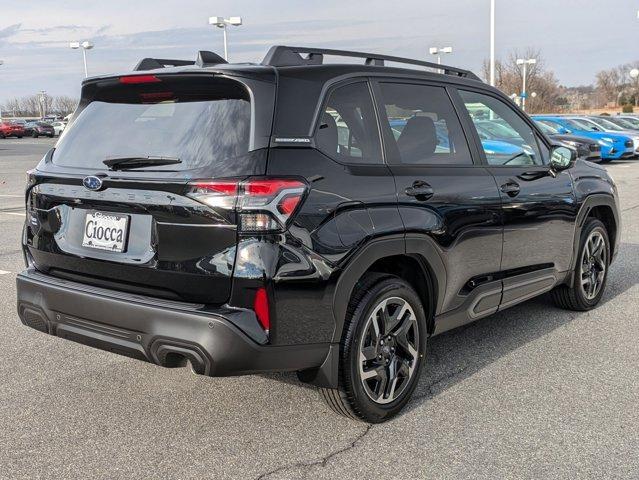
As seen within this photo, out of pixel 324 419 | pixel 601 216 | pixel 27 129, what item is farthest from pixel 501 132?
pixel 27 129

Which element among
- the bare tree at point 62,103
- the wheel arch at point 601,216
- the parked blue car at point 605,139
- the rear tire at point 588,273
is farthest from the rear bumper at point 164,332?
the bare tree at point 62,103

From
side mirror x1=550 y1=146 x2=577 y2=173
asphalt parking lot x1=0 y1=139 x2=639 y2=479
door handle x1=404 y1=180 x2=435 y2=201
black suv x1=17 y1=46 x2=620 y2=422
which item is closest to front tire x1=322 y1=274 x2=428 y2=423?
black suv x1=17 y1=46 x2=620 y2=422

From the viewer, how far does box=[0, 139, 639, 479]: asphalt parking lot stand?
3.15m

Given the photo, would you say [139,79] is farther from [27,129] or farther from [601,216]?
[27,129]

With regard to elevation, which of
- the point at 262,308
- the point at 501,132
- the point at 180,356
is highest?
the point at 501,132

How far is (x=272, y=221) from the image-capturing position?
3.01 m

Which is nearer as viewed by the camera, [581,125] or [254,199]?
[254,199]

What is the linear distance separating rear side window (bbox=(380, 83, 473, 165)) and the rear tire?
176cm

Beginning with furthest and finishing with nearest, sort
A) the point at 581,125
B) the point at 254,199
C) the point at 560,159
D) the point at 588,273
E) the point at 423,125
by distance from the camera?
1. the point at 581,125
2. the point at 588,273
3. the point at 560,159
4. the point at 423,125
5. the point at 254,199

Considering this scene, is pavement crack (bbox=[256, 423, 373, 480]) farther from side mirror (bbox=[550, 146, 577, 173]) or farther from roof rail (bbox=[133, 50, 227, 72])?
side mirror (bbox=[550, 146, 577, 173])

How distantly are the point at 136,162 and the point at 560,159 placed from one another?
10.0 ft

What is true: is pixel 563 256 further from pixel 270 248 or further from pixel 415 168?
pixel 270 248

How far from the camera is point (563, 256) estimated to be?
16.8 feet

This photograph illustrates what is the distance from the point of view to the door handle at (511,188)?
440 centimetres
